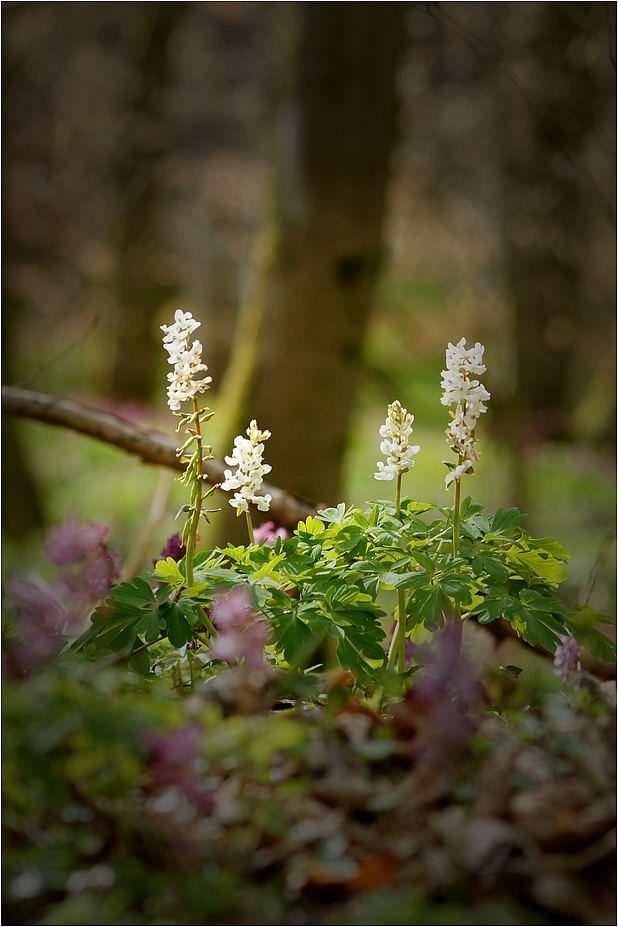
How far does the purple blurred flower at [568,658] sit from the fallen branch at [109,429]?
2.93 ft

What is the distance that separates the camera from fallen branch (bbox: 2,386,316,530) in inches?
82.0

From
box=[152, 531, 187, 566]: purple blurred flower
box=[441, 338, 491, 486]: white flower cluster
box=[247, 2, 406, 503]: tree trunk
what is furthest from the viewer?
box=[247, 2, 406, 503]: tree trunk

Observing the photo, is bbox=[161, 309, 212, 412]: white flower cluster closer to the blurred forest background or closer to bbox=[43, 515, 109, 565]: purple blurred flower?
bbox=[43, 515, 109, 565]: purple blurred flower

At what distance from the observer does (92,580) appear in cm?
138

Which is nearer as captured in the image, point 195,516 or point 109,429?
point 195,516

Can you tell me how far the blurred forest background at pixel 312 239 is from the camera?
3.07 m

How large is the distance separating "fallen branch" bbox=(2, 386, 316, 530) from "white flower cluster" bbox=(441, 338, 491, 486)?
84 cm

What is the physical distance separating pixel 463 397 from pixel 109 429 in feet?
4.17

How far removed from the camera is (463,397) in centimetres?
121

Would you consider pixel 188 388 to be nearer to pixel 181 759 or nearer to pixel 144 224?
pixel 181 759

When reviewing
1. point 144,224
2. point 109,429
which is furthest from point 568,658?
point 144,224

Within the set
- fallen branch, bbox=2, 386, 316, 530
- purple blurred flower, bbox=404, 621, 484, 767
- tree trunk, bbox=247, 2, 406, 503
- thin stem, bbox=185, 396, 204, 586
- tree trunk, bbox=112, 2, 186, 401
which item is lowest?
purple blurred flower, bbox=404, 621, 484, 767

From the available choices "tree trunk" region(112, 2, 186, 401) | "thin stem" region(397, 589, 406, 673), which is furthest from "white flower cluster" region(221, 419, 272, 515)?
"tree trunk" region(112, 2, 186, 401)

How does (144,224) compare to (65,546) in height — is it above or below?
above
